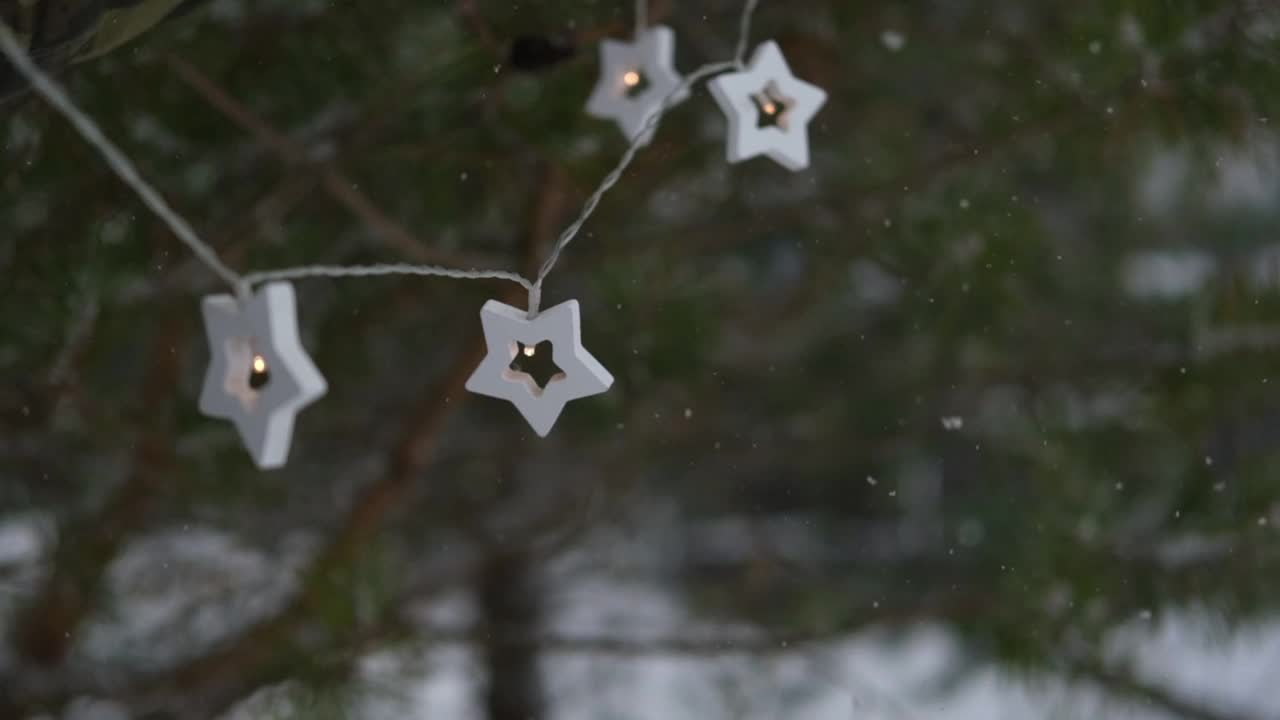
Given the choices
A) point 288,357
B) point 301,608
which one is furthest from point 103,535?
point 288,357

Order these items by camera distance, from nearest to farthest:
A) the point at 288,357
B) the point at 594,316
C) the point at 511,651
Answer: the point at 288,357 < the point at 594,316 < the point at 511,651

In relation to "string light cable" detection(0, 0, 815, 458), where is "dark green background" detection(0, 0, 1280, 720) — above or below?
above

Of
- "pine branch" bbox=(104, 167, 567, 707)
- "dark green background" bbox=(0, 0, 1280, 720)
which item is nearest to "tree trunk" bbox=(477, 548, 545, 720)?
"dark green background" bbox=(0, 0, 1280, 720)

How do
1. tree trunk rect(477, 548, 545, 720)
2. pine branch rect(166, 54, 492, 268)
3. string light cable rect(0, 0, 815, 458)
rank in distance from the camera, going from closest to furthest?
string light cable rect(0, 0, 815, 458) < pine branch rect(166, 54, 492, 268) < tree trunk rect(477, 548, 545, 720)

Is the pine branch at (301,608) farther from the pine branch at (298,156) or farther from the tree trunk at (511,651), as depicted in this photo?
the tree trunk at (511,651)

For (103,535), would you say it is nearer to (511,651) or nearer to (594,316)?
(594,316)

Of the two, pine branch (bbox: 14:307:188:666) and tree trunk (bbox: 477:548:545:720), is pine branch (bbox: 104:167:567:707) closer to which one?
pine branch (bbox: 14:307:188:666)

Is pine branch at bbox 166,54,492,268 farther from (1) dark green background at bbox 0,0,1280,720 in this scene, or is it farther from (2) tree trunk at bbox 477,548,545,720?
(2) tree trunk at bbox 477,548,545,720

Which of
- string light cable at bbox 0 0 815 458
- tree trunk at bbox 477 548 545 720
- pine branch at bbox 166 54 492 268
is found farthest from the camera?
tree trunk at bbox 477 548 545 720

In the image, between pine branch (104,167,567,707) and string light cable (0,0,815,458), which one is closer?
string light cable (0,0,815,458)

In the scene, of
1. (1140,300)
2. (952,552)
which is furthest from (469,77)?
(1140,300)

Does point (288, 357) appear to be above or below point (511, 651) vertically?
below

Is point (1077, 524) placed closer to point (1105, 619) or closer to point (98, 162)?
point (1105, 619)
